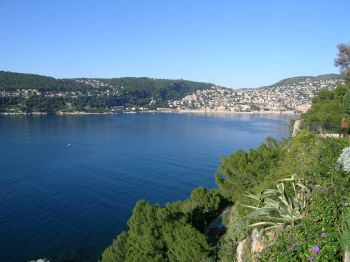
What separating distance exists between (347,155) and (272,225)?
2.41m

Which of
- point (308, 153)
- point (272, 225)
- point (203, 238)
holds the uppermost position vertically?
point (308, 153)

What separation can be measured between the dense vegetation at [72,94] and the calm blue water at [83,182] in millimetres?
51389

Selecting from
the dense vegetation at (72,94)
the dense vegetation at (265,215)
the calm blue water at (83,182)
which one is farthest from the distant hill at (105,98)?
the dense vegetation at (265,215)

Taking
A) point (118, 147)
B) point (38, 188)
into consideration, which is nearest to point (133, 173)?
point (38, 188)

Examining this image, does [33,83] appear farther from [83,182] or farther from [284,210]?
[284,210]

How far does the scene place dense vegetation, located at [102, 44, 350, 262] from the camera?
504 centimetres

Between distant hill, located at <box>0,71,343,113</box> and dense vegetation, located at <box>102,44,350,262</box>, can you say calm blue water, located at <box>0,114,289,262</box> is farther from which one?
distant hill, located at <box>0,71,343,113</box>

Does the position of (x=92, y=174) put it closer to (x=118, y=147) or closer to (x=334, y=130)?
(x=118, y=147)

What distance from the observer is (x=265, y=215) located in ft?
23.6

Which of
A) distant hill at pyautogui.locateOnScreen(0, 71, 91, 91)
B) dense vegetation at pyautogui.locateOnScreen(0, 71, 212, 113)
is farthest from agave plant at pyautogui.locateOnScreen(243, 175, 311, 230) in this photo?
distant hill at pyautogui.locateOnScreen(0, 71, 91, 91)

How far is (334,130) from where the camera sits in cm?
2073

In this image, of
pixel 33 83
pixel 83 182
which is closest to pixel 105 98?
pixel 33 83

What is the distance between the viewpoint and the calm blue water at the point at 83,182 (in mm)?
22844

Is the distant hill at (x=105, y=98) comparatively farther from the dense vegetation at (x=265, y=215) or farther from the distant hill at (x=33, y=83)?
the dense vegetation at (x=265, y=215)
